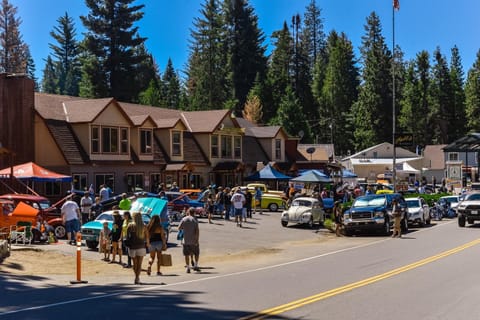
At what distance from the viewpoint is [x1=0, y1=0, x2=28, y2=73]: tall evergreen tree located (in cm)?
8712

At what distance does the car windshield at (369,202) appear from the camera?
93.4ft

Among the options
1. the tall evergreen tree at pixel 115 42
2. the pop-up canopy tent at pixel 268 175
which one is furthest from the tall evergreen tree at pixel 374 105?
the pop-up canopy tent at pixel 268 175

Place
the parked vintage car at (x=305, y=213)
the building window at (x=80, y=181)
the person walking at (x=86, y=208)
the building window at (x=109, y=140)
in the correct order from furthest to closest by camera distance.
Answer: the building window at (x=109, y=140) → the building window at (x=80, y=181) → the parked vintage car at (x=305, y=213) → the person walking at (x=86, y=208)

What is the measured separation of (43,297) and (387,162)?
246ft

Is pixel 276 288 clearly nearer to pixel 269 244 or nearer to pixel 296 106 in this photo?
pixel 269 244

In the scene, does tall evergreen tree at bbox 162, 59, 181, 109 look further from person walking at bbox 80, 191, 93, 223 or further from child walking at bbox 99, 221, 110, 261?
child walking at bbox 99, 221, 110, 261

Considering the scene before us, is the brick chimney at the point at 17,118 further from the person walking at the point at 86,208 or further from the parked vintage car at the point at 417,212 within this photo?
the parked vintage car at the point at 417,212

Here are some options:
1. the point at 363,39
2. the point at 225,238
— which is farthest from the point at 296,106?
the point at 225,238

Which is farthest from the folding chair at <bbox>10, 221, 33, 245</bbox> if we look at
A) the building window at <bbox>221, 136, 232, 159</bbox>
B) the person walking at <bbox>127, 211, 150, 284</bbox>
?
the building window at <bbox>221, 136, 232, 159</bbox>

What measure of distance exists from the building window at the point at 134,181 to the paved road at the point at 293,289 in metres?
17.1

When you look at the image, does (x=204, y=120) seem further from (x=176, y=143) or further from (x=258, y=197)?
(x=258, y=197)

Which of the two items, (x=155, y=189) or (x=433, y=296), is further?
(x=155, y=189)

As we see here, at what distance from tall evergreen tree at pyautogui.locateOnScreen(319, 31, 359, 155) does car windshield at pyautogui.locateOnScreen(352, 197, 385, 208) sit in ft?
244

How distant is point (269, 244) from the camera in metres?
25.1
